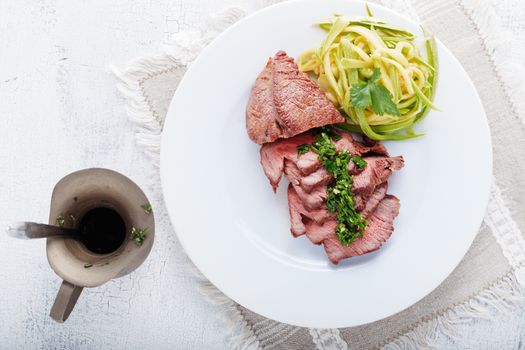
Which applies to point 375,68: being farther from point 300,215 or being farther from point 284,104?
point 300,215

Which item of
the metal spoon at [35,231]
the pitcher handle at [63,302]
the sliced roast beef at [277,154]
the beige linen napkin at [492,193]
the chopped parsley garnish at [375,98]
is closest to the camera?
the metal spoon at [35,231]

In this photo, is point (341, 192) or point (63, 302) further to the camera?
point (341, 192)

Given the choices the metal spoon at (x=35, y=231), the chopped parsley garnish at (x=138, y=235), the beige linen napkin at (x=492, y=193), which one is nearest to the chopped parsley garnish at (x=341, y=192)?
the beige linen napkin at (x=492, y=193)

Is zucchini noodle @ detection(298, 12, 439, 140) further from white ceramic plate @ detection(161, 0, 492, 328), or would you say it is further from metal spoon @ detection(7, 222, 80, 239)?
metal spoon @ detection(7, 222, 80, 239)

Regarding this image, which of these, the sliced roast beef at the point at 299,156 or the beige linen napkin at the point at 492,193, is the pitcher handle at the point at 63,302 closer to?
the beige linen napkin at the point at 492,193

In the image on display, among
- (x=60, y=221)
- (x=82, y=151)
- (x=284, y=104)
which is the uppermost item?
(x=284, y=104)

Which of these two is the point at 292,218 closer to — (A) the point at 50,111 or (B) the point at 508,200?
(B) the point at 508,200

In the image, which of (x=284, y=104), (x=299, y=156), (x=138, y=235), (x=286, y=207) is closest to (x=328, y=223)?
(x=286, y=207)
